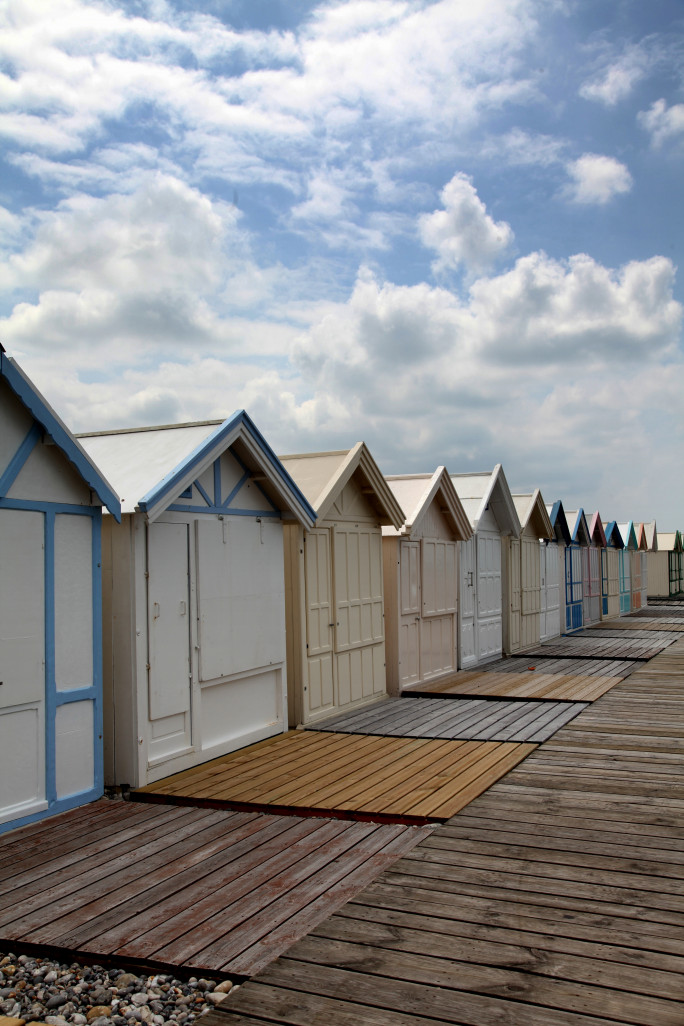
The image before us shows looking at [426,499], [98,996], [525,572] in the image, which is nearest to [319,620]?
[426,499]

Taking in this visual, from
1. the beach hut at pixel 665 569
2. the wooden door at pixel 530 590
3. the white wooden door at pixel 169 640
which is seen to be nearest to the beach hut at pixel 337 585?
the white wooden door at pixel 169 640

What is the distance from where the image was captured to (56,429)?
6.04 metres

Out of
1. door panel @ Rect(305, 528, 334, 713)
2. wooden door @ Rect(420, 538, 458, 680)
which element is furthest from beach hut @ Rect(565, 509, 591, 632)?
Result: door panel @ Rect(305, 528, 334, 713)

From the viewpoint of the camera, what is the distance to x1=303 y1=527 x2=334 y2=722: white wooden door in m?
9.62

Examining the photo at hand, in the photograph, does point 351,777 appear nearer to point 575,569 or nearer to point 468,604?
point 468,604

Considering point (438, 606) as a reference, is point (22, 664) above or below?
above

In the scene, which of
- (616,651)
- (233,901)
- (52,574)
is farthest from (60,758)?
(616,651)

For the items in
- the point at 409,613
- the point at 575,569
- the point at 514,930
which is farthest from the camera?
the point at 575,569

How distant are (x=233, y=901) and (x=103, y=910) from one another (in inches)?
26.0

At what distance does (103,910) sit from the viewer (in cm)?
447

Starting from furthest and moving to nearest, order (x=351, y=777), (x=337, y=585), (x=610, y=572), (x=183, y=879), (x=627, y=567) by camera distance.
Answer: (x=627, y=567) → (x=610, y=572) → (x=337, y=585) → (x=351, y=777) → (x=183, y=879)

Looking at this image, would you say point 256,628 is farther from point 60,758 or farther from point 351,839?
point 351,839

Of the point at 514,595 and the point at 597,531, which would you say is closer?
the point at 514,595

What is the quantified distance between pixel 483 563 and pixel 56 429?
10381mm
